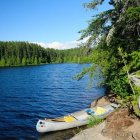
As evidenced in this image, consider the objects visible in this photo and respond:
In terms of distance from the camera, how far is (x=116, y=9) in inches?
836

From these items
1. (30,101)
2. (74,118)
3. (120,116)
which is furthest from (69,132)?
(30,101)

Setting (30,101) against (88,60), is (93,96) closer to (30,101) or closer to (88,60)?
(30,101)

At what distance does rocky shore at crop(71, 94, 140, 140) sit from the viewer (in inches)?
545

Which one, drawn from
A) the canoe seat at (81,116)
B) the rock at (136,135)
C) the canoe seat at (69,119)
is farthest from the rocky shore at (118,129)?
the canoe seat at (81,116)

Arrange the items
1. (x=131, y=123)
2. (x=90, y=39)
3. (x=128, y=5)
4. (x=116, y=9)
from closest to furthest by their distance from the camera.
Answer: (x=131, y=123)
(x=128, y=5)
(x=116, y=9)
(x=90, y=39)

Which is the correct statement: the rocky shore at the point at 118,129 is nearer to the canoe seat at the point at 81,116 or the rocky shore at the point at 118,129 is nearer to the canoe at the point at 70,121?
the canoe at the point at 70,121

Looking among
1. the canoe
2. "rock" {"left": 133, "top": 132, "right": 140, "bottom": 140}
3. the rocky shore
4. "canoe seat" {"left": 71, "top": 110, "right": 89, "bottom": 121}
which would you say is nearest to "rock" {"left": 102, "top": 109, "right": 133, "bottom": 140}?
the rocky shore

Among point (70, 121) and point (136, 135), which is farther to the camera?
point (70, 121)

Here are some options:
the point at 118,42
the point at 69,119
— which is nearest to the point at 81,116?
the point at 69,119

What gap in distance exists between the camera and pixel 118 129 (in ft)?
47.6

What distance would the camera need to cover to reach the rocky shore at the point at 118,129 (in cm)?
1385

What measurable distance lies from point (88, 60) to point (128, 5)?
7.18 metres

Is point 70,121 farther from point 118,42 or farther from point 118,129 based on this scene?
point 118,129

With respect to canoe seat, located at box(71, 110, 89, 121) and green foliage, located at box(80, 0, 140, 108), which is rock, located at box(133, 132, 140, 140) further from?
canoe seat, located at box(71, 110, 89, 121)
